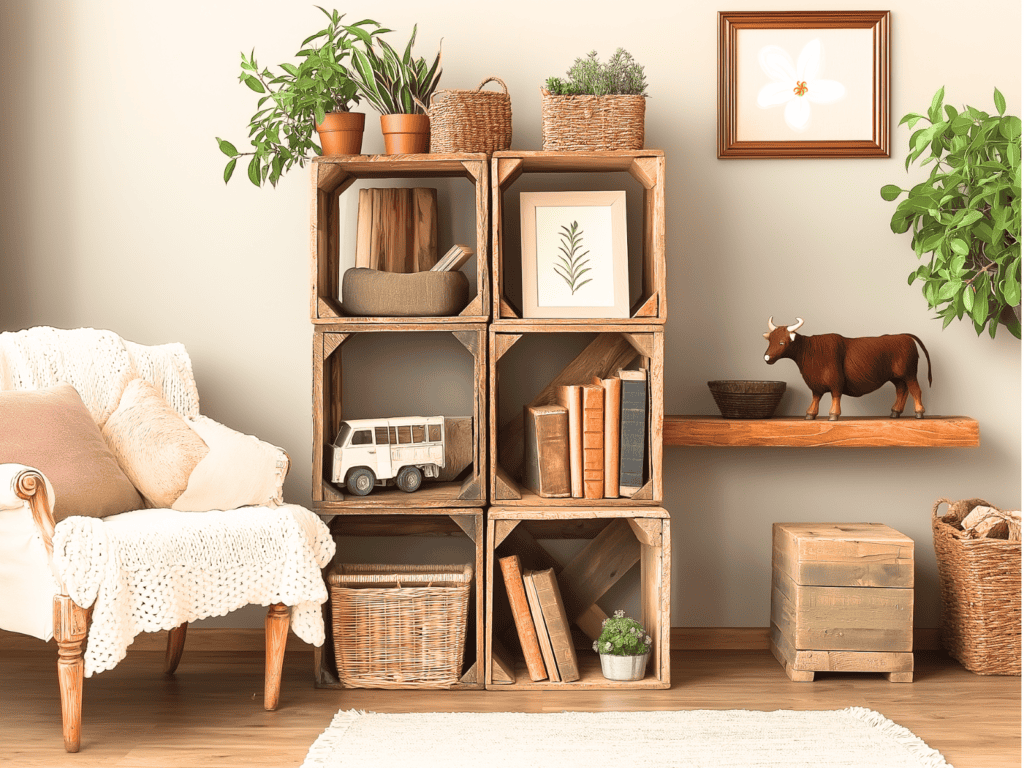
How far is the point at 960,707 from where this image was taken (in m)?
2.34

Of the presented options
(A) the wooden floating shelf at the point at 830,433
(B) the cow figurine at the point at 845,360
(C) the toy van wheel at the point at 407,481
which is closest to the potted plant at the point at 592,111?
(B) the cow figurine at the point at 845,360

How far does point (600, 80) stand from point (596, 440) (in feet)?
3.13

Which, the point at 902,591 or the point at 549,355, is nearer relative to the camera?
the point at 902,591

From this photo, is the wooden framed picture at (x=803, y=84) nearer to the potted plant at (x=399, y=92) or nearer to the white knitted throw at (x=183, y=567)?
the potted plant at (x=399, y=92)

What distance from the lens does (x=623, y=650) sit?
2482mm

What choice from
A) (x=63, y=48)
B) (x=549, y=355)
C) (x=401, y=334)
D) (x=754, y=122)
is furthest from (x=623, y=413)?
(x=63, y=48)

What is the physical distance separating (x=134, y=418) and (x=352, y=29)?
1172 millimetres

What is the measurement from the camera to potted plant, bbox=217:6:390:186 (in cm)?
252

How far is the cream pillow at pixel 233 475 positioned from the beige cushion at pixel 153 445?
0.03 meters

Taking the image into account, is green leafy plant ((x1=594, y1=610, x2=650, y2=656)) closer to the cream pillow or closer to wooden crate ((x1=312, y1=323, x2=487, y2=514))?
wooden crate ((x1=312, y1=323, x2=487, y2=514))

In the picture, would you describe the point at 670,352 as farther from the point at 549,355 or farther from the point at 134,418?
the point at 134,418

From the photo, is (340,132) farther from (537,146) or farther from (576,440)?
(576,440)

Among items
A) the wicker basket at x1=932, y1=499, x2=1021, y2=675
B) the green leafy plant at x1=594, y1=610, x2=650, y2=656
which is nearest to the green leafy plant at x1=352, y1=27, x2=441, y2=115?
the green leafy plant at x1=594, y1=610, x2=650, y2=656

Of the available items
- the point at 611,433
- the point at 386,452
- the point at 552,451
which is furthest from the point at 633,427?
the point at 386,452
